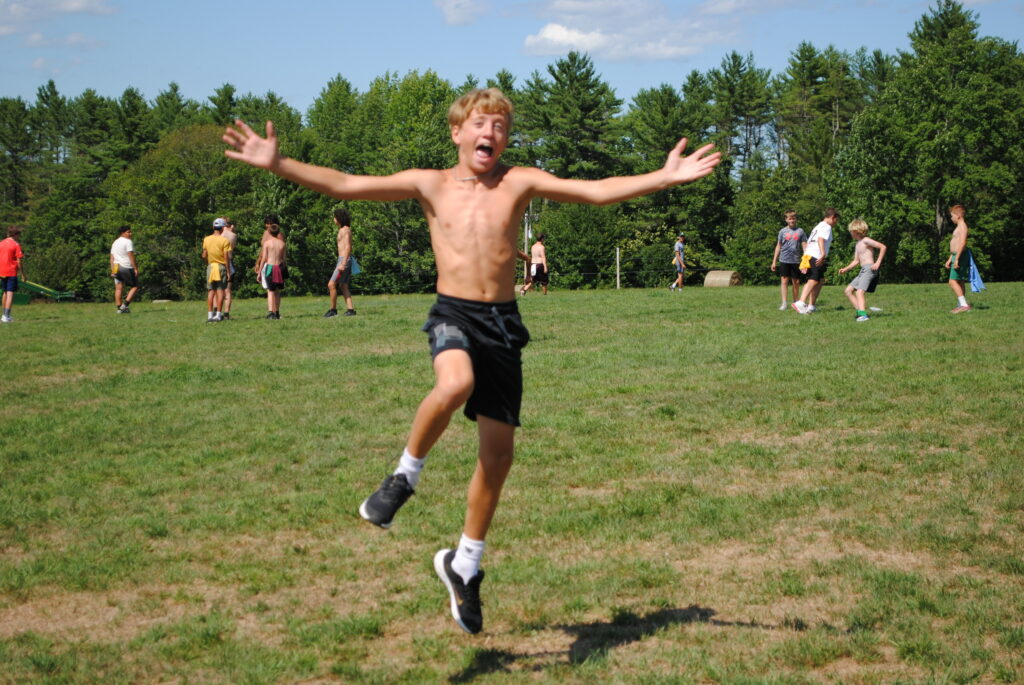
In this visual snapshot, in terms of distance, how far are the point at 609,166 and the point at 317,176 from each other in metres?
79.7

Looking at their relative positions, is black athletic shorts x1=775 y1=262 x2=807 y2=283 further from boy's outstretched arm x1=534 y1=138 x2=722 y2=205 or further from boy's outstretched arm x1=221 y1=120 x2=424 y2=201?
boy's outstretched arm x1=221 y1=120 x2=424 y2=201

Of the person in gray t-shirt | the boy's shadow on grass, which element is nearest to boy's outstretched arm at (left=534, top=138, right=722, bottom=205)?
the boy's shadow on grass

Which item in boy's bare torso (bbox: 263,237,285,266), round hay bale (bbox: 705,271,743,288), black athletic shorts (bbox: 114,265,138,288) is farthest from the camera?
round hay bale (bbox: 705,271,743,288)

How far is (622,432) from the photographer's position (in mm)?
9773

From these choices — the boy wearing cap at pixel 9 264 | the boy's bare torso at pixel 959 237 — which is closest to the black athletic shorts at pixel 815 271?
the boy's bare torso at pixel 959 237

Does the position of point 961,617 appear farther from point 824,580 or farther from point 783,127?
point 783,127

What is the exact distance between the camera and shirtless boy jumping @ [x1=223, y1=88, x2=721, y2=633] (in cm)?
494

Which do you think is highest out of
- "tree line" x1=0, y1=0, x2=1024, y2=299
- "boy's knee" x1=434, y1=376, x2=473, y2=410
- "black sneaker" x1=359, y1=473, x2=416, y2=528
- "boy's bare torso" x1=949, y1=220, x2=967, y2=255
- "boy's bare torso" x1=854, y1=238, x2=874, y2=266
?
"tree line" x1=0, y1=0, x2=1024, y2=299

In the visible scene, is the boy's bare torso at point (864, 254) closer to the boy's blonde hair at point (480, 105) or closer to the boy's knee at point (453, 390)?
the boy's blonde hair at point (480, 105)

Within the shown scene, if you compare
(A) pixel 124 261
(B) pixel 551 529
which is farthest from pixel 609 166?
(B) pixel 551 529

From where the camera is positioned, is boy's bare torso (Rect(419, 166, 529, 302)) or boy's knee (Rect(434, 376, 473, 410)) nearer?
boy's knee (Rect(434, 376, 473, 410))

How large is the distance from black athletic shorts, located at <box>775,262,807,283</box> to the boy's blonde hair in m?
18.9

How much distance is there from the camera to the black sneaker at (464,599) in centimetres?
489

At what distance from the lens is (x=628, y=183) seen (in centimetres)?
509
